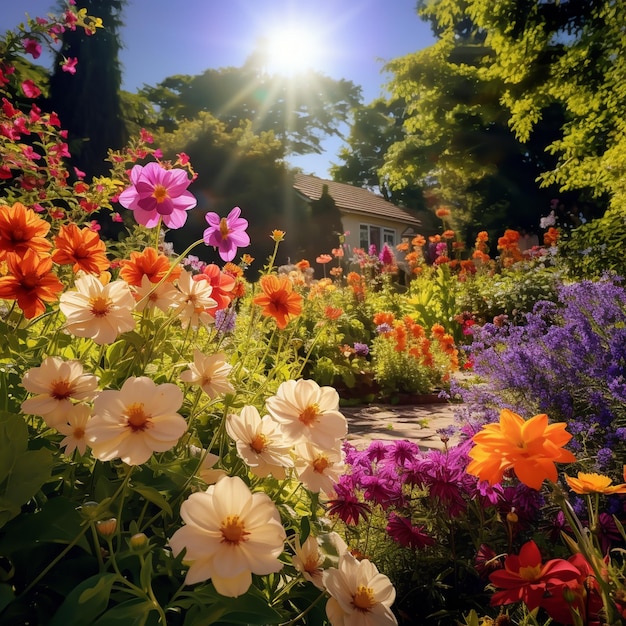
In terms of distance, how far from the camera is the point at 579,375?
206 cm

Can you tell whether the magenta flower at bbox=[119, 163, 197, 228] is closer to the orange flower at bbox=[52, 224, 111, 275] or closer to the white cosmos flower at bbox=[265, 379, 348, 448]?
the orange flower at bbox=[52, 224, 111, 275]

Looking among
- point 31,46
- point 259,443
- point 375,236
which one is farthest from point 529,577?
point 375,236

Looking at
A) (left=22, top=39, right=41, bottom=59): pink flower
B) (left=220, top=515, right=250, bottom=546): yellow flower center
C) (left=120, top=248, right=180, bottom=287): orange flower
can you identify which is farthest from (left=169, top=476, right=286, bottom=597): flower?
(left=22, top=39, right=41, bottom=59): pink flower

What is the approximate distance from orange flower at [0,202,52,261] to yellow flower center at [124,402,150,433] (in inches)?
17.3

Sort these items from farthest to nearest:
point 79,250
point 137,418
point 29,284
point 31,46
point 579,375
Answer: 1. point 31,46
2. point 579,375
3. point 79,250
4. point 29,284
5. point 137,418

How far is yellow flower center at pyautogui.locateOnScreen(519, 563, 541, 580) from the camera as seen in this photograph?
83 cm

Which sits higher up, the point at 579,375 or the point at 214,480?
the point at 579,375

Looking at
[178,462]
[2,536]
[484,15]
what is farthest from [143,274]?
[484,15]

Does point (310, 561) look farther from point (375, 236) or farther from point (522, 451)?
point (375, 236)

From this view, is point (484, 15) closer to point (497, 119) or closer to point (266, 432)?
point (497, 119)

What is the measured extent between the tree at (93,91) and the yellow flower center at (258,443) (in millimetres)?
15010

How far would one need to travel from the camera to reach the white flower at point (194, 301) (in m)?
1.17

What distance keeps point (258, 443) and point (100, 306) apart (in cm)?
35

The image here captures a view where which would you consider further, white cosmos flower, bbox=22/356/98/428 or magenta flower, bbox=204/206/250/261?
magenta flower, bbox=204/206/250/261
